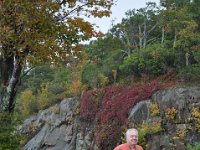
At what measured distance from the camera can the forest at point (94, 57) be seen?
8945 mm

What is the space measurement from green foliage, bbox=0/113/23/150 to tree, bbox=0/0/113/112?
0.25 metres

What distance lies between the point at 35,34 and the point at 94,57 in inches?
868

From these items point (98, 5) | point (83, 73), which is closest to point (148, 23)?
point (83, 73)

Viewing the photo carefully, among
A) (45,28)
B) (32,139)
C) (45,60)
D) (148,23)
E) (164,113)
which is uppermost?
(148,23)

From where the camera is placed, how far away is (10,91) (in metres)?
9.62

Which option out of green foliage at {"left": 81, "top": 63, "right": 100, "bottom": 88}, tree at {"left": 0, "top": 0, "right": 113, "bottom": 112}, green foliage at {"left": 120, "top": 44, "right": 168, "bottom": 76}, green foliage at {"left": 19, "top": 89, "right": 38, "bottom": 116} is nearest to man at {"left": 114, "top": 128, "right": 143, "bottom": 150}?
tree at {"left": 0, "top": 0, "right": 113, "bottom": 112}

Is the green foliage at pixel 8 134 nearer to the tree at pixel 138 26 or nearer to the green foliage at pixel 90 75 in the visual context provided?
the green foliage at pixel 90 75

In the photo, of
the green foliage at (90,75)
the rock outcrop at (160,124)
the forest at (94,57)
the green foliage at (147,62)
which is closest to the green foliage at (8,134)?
the forest at (94,57)

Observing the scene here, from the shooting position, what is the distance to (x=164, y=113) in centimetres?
1728

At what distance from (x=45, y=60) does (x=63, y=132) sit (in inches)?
546

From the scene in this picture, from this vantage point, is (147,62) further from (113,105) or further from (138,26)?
(138,26)

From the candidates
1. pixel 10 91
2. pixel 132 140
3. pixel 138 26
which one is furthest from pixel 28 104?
pixel 132 140

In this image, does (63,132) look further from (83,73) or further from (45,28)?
(45,28)

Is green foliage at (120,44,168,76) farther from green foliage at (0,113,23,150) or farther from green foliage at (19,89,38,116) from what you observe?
green foliage at (0,113,23,150)
